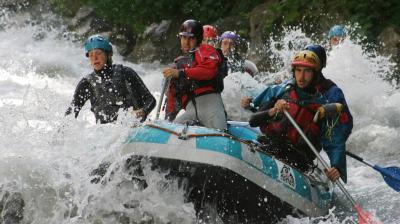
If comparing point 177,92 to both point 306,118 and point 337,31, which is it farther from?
point 337,31

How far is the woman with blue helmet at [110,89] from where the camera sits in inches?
241

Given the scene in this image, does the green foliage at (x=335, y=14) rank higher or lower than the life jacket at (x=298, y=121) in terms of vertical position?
higher

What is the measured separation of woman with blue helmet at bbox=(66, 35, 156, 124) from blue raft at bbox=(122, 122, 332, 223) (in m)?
0.85

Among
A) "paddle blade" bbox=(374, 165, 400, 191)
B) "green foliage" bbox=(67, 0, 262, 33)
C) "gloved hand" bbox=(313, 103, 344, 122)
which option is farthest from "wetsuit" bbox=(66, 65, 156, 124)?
"green foliage" bbox=(67, 0, 262, 33)

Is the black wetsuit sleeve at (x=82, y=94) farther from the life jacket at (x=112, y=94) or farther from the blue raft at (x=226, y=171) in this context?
the blue raft at (x=226, y=171)

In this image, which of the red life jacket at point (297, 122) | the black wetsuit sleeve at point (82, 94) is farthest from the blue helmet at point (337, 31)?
the black wetsuit sleeve at point (82, 94)

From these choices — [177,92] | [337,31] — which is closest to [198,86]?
[177,92]

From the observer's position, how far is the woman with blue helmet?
6129 mm

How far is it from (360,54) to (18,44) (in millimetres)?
10326

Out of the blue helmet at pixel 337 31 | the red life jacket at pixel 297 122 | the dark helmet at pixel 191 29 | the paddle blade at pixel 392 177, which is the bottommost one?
the paddle blade at pixel 392 177

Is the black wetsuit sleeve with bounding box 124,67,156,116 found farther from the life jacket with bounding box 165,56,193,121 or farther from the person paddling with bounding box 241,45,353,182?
the person paddling with bounding box 241,45,353,182

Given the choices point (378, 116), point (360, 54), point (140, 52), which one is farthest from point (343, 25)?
point (140, 52)

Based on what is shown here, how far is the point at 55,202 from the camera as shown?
17.6 ft

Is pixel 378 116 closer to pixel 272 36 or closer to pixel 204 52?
pixel 272 36
